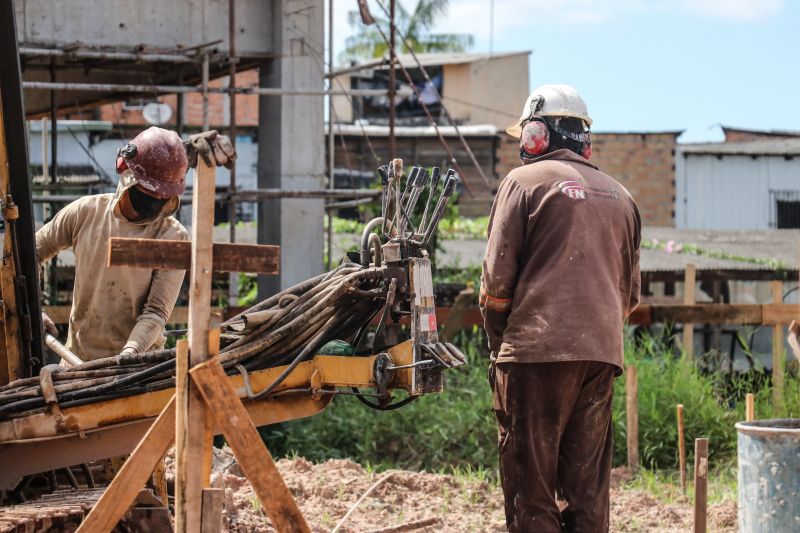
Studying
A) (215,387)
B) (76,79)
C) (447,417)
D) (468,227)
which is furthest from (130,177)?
(468,227)

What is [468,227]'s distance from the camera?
757 inches

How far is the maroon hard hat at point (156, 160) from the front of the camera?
560cm

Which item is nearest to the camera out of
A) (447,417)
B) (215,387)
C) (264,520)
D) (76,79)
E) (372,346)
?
(215,387)

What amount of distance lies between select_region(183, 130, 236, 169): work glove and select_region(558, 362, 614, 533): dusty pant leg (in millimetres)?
1930

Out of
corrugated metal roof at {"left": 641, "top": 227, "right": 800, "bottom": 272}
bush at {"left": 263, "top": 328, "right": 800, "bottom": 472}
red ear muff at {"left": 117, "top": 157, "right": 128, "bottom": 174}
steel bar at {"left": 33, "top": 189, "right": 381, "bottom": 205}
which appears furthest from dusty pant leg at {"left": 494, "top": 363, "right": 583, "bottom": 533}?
corrugated metal roof at {"left": 641, "top": 227, "right": 800, "bottom": 272}

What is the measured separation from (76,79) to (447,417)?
245 inches

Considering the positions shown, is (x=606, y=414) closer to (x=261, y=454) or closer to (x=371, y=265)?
(x=371, y=265)

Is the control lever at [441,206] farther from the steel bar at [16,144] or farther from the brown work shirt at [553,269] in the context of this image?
the steel bar at [16,144]

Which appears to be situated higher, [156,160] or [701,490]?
[156,160]

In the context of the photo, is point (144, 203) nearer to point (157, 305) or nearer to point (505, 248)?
point (157, 305)

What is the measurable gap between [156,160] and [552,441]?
2274mm

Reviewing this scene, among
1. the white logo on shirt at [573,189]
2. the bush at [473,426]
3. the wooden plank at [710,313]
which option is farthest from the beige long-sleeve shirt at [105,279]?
the wooden plank at [710,313]

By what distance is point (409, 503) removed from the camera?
8.09m

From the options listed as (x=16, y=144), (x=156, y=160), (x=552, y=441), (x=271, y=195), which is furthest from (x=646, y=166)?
(x=16, y=144)
